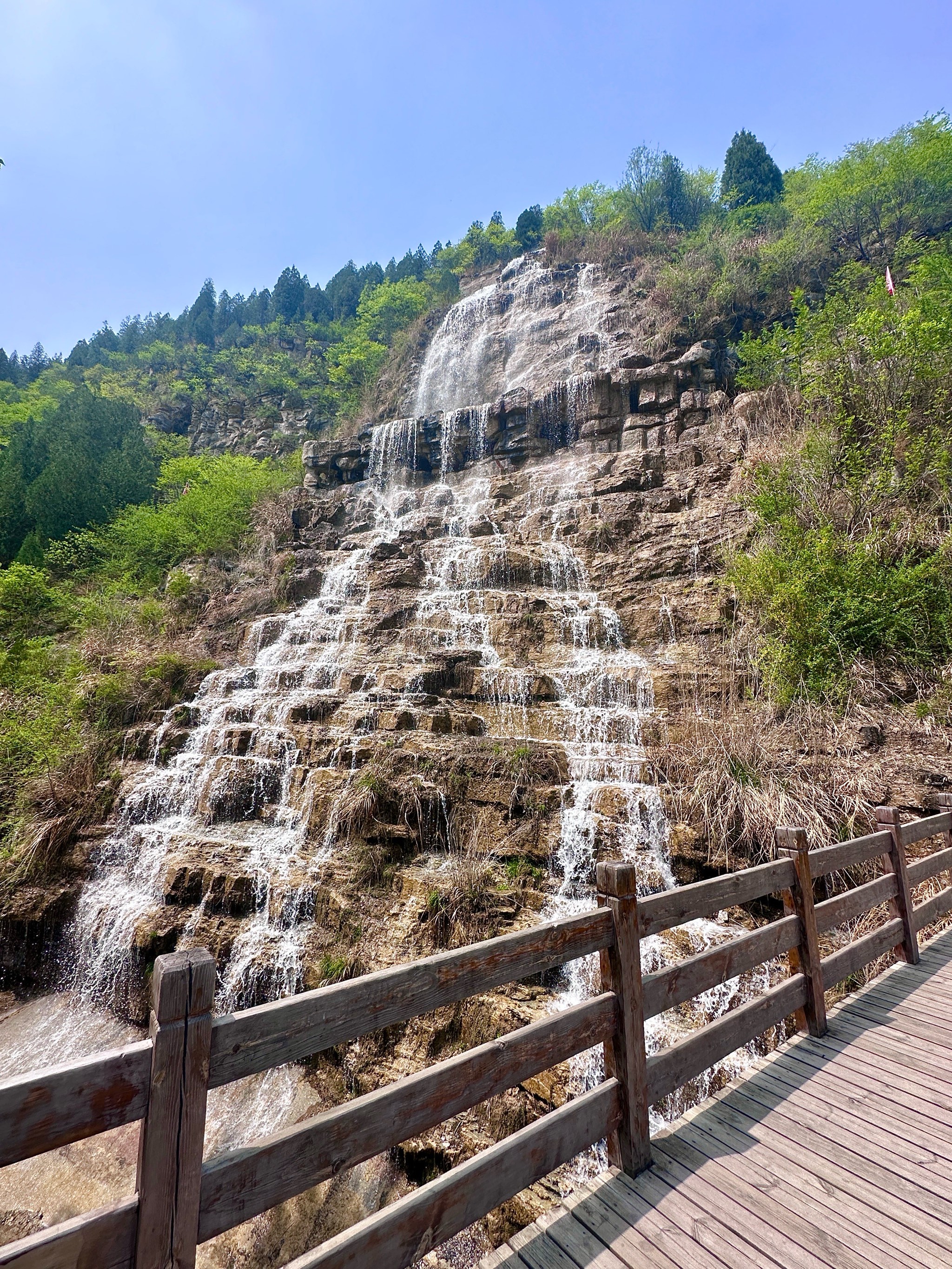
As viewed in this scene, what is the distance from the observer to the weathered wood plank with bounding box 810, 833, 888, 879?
12.1ft

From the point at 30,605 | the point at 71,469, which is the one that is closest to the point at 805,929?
the point at 30,605

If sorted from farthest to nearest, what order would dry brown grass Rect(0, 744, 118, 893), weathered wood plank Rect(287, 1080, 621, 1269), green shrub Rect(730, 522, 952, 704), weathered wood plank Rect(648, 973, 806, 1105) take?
dry brown grass Rect(0, 744, 118, 893)
green shrub Rect(730, 522, 952, 704)
weathered wood plank Rect(648, 973, 806, 1105)
weathered wood plank Rect(287, 1080, 621, 1269)

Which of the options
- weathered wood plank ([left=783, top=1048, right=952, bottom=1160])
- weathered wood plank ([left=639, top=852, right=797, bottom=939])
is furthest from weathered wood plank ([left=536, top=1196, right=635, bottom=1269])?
weathered wood plank ([left=783, top=1048, right=952, bottom=1160])

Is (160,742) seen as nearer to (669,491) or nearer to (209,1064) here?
(209,1064)

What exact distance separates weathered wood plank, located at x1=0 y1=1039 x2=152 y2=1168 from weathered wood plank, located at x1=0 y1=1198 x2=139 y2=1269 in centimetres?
16

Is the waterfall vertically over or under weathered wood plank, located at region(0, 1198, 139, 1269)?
over

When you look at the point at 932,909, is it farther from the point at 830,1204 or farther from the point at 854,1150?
the point at 830,1204

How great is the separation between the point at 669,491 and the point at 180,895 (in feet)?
43.0

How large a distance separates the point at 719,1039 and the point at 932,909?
3392mm

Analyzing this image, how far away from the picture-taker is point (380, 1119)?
1.85 meters

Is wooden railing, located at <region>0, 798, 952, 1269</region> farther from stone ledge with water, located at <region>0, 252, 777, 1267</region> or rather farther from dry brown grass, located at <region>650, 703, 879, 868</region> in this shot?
dry brown grass, located at <region>650, 703, 879, 868</region>

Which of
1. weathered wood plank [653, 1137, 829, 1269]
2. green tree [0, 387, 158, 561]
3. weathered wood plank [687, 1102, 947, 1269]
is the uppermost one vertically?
green tree [0, 387, 158, 561]

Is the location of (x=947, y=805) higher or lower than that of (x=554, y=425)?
lower

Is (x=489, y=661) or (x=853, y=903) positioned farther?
(x=489, y=661)
